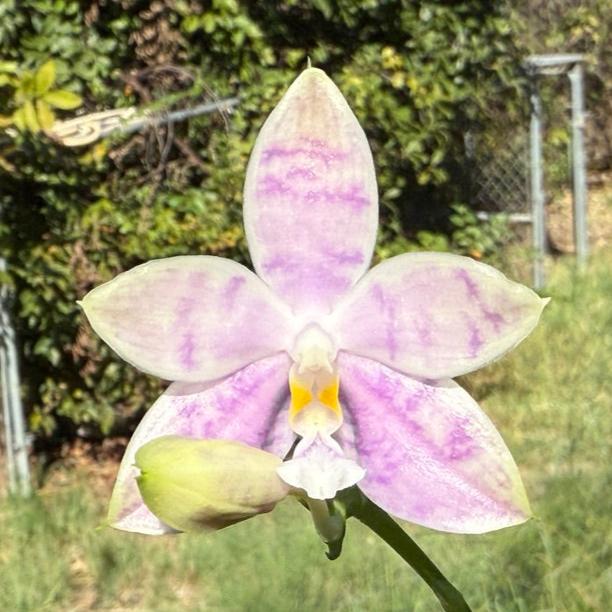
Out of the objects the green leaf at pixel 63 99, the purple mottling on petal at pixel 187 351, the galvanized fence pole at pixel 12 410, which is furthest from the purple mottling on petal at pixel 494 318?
the galvanized fence pole at pixel 12 410

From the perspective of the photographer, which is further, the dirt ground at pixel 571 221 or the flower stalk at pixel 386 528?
the dirt ground at pixel 571 221

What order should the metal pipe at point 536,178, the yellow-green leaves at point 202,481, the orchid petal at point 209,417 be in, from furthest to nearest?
the metal pipe at point 536,178, the orchid petal at point 209,417, the yellow-green leaves at point 202,481

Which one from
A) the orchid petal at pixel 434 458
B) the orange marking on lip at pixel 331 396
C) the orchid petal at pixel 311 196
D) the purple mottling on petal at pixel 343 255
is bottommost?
the orchid petal at pixel 434 458

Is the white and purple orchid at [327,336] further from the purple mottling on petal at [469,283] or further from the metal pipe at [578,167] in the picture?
the metal pipe at [578,167]

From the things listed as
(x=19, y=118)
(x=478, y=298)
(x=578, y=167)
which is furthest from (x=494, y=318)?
(x=578, y=167)

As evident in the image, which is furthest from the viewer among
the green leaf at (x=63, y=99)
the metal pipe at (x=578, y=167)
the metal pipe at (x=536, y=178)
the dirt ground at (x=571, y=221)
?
the dirt ground at (x=571, y=221)

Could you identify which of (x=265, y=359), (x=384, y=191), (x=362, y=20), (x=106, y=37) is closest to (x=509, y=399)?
(x=384, y=191)

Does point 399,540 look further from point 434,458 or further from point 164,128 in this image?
point 164,128
